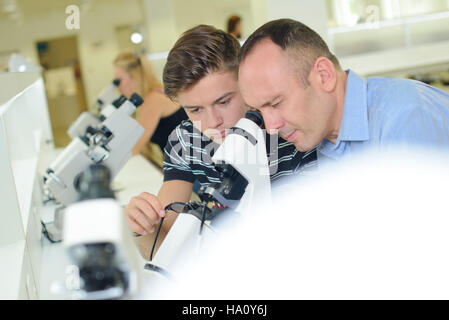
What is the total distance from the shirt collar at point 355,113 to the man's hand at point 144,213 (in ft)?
1.62

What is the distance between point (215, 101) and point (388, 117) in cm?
44

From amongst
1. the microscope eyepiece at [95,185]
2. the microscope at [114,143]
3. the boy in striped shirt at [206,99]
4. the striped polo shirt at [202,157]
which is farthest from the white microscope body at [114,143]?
the microscope eyepiece at [95,185]

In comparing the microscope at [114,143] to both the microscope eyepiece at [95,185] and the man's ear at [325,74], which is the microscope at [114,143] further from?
the microscope eyepiece at [95,185]

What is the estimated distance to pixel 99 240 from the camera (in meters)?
0.55

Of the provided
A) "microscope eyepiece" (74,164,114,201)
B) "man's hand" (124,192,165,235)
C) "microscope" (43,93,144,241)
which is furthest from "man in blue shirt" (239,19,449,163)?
"microscope" (43,93,144,241)

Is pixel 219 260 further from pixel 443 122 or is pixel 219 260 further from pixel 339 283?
pixel 443 122

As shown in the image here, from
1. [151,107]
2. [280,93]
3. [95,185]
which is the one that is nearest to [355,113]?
[280,93]

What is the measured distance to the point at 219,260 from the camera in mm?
1072

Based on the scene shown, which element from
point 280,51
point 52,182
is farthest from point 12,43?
point 280,51

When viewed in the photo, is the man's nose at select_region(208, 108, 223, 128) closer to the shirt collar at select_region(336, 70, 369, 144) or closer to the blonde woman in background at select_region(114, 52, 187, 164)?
the blonde woman in background at select_region(114, 52, 187, 164)

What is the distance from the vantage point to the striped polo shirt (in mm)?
1252

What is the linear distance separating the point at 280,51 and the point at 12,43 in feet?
39.2

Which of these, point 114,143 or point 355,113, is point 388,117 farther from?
point 114,143
